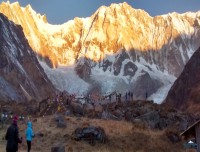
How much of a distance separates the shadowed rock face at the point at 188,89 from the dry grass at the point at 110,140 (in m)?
102

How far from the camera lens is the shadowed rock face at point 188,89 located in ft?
468

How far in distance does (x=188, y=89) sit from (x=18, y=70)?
59.9 m

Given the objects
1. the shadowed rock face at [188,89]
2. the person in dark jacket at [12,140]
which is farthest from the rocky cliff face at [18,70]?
the person in dark jacket at [12,140]

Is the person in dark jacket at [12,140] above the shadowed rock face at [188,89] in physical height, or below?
below

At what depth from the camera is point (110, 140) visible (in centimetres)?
3450

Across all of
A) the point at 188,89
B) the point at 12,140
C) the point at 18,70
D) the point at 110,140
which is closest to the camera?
the point at 12,140

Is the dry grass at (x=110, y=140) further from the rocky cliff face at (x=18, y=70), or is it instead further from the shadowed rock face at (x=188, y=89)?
the shadowed rock face at (x=188, y=89)

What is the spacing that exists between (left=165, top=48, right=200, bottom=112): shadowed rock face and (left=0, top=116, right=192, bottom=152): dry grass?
102 m

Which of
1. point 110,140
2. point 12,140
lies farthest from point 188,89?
point 12,140

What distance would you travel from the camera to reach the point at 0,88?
11581 cm

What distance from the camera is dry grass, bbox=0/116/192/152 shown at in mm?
32625

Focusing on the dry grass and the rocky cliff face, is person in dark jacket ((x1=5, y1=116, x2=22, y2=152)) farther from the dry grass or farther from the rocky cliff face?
the rocky cliff face

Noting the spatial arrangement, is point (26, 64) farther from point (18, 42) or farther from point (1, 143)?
point (1, 143)

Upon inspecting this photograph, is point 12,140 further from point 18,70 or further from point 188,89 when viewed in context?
point 188,89
